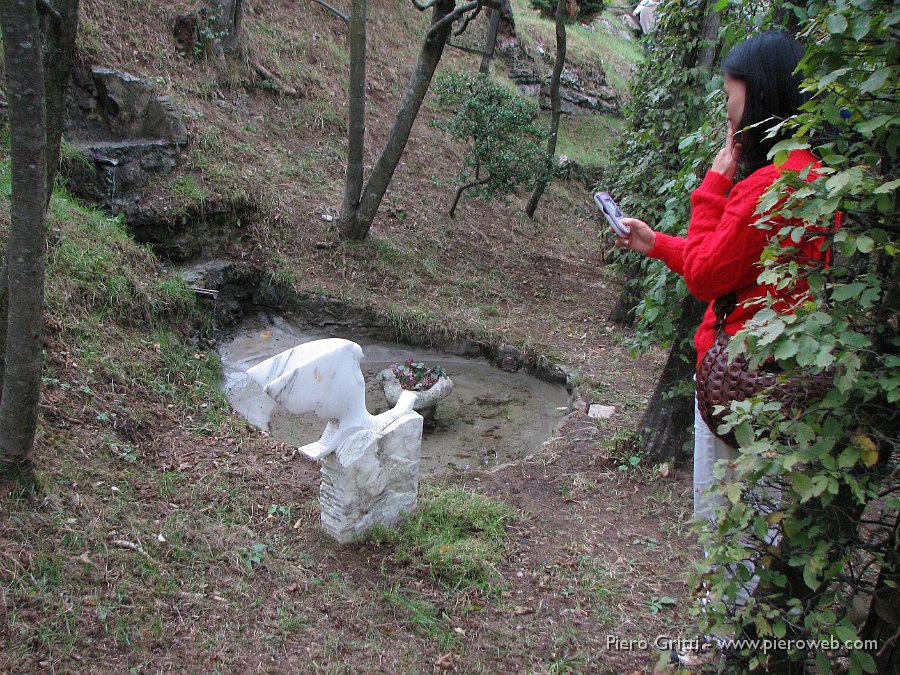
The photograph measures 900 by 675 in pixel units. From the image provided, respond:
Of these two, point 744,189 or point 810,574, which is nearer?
point 810,574

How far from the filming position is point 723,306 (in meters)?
2.14

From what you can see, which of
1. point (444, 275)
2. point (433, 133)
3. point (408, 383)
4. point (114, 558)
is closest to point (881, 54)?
point (114, 558)

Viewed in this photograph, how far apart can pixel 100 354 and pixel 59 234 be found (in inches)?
50.2

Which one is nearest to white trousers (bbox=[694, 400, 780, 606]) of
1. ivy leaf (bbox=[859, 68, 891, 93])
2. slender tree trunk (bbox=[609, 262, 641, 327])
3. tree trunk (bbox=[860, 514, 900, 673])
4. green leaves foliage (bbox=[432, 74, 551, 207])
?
tree trunk (bbox=[860, 514, 900, 673])

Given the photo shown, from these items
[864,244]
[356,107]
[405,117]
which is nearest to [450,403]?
[405,117]

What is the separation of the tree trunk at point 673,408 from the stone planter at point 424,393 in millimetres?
1906

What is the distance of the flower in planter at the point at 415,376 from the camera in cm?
582

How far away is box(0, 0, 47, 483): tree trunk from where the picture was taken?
8.29 feet

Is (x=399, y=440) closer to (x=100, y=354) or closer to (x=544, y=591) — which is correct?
(x=544, y=591)

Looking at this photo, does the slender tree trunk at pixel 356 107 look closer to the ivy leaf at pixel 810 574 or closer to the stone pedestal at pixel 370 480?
the stone pedestal at pixel 370 480

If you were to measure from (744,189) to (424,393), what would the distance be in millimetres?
4007

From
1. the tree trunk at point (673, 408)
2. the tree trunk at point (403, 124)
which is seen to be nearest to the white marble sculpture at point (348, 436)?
the tree trunk at point (673, 408)

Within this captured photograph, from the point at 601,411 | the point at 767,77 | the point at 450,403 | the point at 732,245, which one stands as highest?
the point at 767,77

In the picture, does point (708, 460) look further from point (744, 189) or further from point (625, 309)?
point (625, 309)
